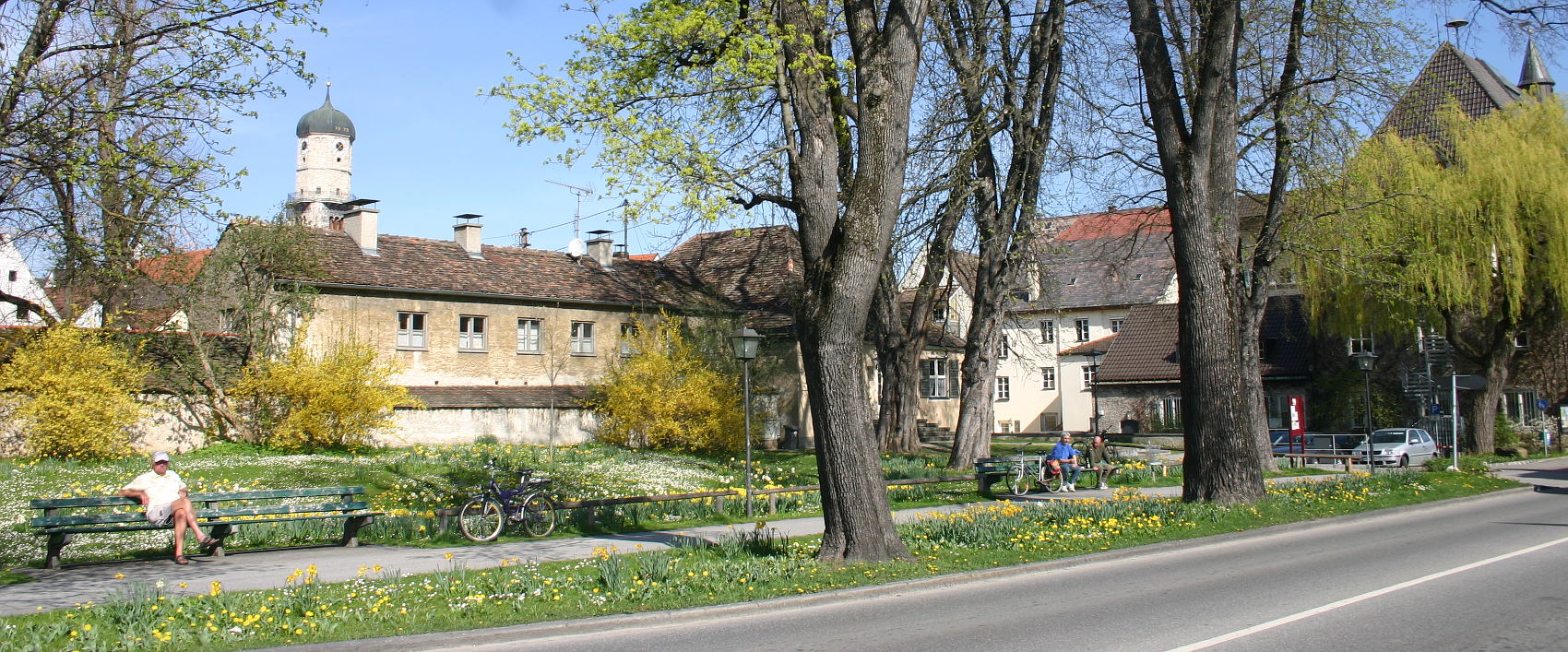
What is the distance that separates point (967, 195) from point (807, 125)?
1247cm

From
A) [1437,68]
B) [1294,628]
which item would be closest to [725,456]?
[1294,628]

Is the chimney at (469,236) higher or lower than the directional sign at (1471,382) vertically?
higher

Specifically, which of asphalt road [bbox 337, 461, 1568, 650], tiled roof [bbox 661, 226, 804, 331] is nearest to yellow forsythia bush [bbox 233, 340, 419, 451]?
tiled roof [bbox 661, 226, 804, 331]

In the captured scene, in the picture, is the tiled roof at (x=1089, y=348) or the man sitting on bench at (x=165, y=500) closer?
the man sitting on bench at (x=165, y=500)

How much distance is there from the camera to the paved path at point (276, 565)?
10.9 m

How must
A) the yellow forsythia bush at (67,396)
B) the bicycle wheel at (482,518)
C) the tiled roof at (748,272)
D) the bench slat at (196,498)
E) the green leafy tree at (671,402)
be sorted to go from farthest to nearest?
1. the tiled roof at (748,272)
2. the green leafy tree at (671,402)
3. the yellow forsythia bush at (67,396)
4. the bicycle wheel at (482,518)
5. the bench slat at (196,498)

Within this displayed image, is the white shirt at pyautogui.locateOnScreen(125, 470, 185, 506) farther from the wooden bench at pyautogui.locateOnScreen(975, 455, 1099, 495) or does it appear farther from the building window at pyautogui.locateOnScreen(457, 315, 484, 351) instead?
the building window at pyautogui.locateOnScreen(457, 315, 484, 351)

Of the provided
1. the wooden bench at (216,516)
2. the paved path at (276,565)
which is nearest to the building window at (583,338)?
the wooden bench at (216,516)

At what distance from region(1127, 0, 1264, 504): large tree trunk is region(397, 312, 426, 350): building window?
26233 millimetres

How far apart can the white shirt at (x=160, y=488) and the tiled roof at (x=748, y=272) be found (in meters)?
27.6

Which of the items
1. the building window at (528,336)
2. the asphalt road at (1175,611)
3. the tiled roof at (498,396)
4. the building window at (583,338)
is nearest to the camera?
the asphalt road at (1175,611)

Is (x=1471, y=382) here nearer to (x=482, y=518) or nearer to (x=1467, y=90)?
(x=1467, y=90)

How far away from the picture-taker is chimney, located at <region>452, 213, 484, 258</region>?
41000 millimetres

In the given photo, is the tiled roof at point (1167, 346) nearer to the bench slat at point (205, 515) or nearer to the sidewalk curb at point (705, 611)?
the sidewalk curb at point (705, 611)
